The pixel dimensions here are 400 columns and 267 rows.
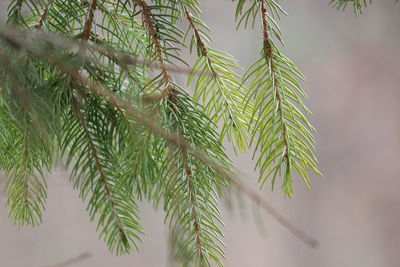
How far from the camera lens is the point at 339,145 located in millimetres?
1914

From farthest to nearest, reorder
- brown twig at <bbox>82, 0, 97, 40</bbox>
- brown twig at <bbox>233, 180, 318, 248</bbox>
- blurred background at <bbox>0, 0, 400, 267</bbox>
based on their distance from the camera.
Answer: blurred background at <bbox>0, 0, 400, 267</bbox>, brown twig at <bbox>82, 0, 97, 40</bbox>, brown twig at <bbox>233, 180, 318, 248</bbox>

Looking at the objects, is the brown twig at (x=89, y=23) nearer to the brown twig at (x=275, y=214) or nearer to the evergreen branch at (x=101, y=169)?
the evergreen branch at (x=101, y=169)

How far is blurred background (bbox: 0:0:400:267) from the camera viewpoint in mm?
1883

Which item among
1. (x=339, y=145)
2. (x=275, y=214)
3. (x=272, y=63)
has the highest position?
(x=339, y=145)

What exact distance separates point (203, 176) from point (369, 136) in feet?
5.60

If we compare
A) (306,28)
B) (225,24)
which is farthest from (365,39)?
(225,24)

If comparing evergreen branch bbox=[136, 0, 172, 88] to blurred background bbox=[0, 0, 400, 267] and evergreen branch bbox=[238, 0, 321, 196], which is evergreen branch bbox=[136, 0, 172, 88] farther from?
blurred background bbox=[0, 0, 400, 267]

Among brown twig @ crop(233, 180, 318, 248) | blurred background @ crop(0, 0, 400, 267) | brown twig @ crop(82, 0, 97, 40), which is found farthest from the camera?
blurred background @ crop(0, 0, 400, 267)

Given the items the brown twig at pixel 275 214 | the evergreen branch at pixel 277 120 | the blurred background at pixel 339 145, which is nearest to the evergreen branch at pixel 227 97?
the evergreen branch at pixel 277 120

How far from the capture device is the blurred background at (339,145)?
1.88 metres

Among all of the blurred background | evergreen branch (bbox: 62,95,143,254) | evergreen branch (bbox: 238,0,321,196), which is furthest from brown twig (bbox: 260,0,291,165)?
the blurred background

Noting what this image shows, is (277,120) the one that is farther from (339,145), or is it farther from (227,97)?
(339,145)

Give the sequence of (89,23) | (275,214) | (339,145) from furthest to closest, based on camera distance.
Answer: (339,145), (89,23), (275,214)

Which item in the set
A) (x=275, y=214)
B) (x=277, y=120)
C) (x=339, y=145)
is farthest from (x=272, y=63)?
(x=339, y=145)
